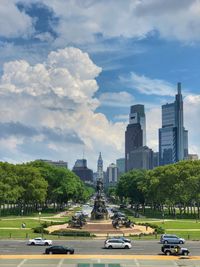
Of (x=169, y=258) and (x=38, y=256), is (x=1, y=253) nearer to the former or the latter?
(x=38, y=256)

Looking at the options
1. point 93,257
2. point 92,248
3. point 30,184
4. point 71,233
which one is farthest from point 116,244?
point 30,184

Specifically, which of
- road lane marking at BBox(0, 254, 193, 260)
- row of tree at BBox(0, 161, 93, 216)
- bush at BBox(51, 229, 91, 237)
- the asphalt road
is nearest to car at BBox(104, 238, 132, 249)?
the asphalt road

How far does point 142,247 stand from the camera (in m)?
66.9

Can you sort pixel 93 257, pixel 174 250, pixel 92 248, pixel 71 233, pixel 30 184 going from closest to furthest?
pixel 93 257
pixel 174 250
pixel 92 248
pixel 71 233
pixel 30 184

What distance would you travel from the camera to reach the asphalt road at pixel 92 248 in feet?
200

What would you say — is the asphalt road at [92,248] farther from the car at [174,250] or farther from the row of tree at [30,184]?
the row of tree at [30,184]

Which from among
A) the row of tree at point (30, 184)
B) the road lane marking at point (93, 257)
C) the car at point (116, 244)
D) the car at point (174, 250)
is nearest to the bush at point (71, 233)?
the car at point (116, 244)

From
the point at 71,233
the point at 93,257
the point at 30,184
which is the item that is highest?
the point at 30,184

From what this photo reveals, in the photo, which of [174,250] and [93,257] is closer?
[93,257]

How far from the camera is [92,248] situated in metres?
65.4

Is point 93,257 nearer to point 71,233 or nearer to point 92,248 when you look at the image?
point 92,248

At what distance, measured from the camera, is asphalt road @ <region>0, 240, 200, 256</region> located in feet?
200

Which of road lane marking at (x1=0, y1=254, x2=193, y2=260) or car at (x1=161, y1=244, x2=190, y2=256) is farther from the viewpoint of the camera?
car at (x1=161, y1=244, x2=190, y2=256)

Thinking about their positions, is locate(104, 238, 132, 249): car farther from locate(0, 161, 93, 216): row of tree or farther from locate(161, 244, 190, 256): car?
locate(0, 161, 93, 216): row of tree
